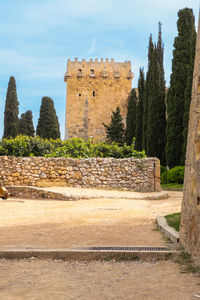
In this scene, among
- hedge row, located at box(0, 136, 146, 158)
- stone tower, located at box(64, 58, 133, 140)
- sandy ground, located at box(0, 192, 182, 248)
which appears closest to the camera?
sandy ground, located at box(0, 192, 182, 248)

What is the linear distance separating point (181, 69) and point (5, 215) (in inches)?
691

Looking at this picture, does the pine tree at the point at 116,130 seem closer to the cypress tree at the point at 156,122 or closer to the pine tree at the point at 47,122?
the pine tree at the point at 47,122

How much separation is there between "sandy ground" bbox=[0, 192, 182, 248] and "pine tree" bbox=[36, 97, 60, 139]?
29877 mm

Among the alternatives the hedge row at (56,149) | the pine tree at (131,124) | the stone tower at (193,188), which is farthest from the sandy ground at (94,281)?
the pine tree at (131,124)

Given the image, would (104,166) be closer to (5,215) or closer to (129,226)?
(5,215)

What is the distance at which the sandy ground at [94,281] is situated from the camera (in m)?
3.10

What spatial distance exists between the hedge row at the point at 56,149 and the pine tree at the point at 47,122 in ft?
72.6

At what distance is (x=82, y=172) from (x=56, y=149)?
294 centimetres

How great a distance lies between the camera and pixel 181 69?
76.0 ft

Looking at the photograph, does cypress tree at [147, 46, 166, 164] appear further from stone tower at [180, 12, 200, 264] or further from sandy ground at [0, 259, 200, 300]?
sandy ground at [0, 259, 200, 300]

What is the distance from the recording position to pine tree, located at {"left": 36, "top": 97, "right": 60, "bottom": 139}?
40031 millimetres

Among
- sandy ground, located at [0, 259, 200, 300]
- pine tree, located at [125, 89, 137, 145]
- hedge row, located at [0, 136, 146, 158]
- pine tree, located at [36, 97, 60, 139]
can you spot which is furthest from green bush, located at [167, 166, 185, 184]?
pine tree, located at [36, 97, 60, 139]

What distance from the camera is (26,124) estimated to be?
42.1 m

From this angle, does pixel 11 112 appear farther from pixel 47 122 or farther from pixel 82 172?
pixel 82 172
